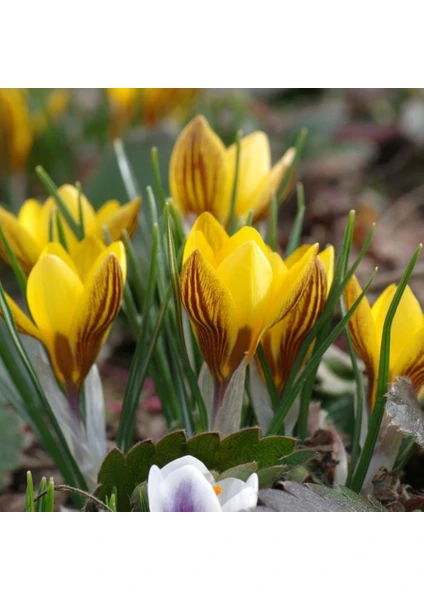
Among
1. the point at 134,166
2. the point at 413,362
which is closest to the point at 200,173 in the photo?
the point at 413,362

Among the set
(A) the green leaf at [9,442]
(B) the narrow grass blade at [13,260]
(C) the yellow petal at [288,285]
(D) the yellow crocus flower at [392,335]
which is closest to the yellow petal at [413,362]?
(D) the yellow crocus flower at [392,335]

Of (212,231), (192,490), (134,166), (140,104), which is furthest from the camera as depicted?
(140,104)

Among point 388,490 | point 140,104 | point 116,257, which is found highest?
point 140,104

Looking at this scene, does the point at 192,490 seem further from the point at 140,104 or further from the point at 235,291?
the point at 140,104
